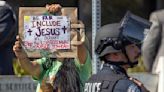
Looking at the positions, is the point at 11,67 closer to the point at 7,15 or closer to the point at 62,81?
the point at 7,15

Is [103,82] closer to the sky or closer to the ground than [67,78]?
closer to the sky

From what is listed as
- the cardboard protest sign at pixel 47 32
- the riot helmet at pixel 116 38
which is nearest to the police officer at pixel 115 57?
the riot helmet at pixel 116 38

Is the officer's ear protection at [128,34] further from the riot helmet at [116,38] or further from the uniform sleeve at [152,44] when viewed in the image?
the uniform sleeve at [152,44]

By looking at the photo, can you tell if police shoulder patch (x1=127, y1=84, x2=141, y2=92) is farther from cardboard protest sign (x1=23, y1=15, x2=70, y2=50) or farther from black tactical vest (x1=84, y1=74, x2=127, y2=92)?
cardboard protest sign (x1=23, y1=15, x2=70, y2=50)

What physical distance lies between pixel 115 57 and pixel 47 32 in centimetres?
106

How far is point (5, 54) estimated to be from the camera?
301 inches

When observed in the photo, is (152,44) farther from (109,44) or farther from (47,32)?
(109,44)

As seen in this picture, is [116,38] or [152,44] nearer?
[116,38]

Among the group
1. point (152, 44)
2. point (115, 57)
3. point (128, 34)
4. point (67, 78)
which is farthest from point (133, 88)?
point (152, 44)

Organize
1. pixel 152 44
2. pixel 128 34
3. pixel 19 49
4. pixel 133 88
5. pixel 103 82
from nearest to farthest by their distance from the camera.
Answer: pixel 133 88 → pixel 103 82 → pixel 128 34 → pixel 19 49 → pixel 152 44

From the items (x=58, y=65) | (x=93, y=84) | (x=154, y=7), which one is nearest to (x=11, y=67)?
(x=58, y=65)

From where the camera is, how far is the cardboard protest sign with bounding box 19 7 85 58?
210 inches

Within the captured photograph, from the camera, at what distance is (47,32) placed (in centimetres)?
535

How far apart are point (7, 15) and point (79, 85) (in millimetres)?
2126
